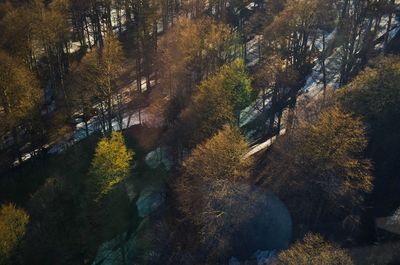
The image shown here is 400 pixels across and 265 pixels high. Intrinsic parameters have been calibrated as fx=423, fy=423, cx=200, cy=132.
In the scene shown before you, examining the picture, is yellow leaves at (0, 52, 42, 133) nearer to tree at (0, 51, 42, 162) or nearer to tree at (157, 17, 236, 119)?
tree at (0, 51, 42, 162)

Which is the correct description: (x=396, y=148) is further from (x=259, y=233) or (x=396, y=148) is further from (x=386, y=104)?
(x=259, y=233)

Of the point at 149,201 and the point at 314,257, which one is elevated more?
the point at 314,257

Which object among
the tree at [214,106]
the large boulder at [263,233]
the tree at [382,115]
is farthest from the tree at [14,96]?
the tree at [382,115]

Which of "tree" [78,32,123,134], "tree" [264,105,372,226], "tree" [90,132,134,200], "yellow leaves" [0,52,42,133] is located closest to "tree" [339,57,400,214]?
Answer: "tree" [264,105,372,226]

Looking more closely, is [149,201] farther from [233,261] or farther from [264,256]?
[264,256]

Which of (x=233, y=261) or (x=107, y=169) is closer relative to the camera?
(x=233, y=261)

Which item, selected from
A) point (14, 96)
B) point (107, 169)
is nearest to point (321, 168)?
point (107, 169)
